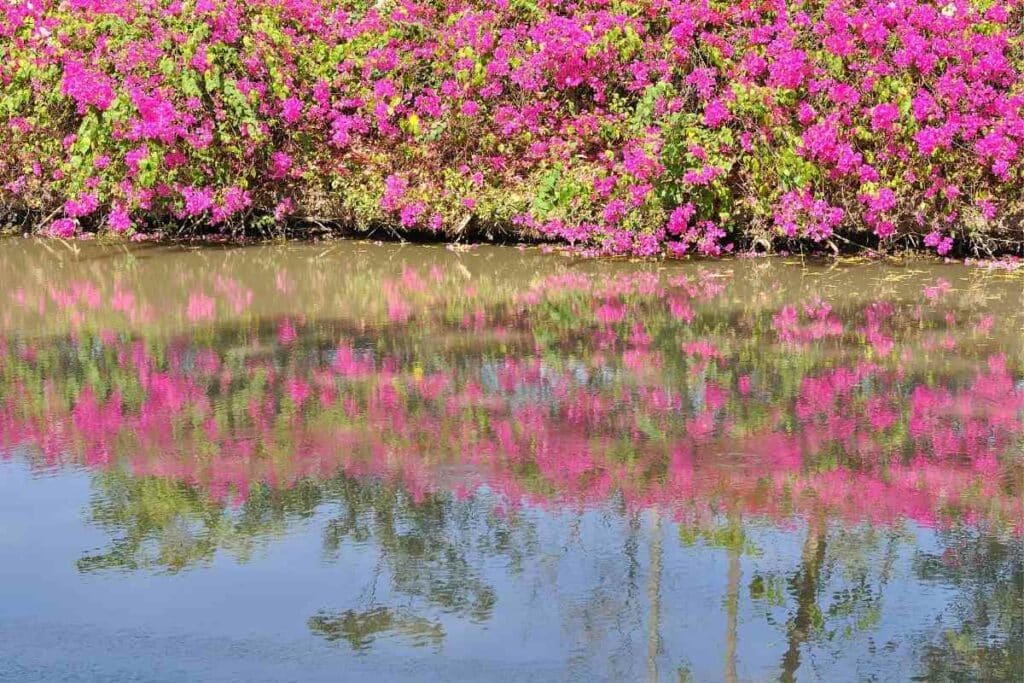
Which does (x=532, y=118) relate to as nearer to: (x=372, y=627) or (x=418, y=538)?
(x=418, y=538)

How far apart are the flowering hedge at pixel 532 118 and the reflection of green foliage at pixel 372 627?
702cm

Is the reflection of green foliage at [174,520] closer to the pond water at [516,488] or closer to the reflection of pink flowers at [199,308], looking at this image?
the pond water at [516,488]

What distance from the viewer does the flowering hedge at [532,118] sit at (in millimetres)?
10719

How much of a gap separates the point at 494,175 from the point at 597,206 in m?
0.96

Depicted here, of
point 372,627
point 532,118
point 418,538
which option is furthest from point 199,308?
point 372,627

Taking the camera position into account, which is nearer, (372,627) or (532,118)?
(372,627)

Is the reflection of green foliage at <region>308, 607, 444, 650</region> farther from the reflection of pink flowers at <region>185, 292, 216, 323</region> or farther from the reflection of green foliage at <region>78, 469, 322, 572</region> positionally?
the reflection of pink flowers at <region>185, 292, 216, 323</region>

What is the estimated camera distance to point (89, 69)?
40.1 feet

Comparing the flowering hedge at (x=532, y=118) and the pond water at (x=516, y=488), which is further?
the flowering hedge at (x=532, y=118)

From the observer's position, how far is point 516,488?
18.3 ft

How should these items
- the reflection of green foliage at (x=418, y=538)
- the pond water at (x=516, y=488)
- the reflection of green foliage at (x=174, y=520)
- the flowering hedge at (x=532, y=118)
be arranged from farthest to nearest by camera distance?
1. the flowering hedge at (x=532, y=118)
2. the reflection of green foliage at (x=174, y=520)
3. the reflection of green foliage at (x=418, y=538)
4. the pond water at (x=516, y=488)

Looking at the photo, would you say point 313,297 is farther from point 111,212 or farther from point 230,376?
point 111,212

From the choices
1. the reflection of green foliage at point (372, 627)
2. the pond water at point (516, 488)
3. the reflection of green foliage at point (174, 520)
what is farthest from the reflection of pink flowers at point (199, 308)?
the reflection of green foliage at point (372, 627)

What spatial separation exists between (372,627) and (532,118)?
25.7 ft
